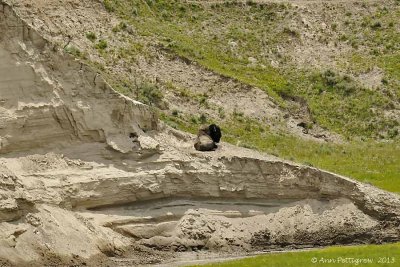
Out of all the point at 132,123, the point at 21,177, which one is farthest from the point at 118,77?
the point at 21,177

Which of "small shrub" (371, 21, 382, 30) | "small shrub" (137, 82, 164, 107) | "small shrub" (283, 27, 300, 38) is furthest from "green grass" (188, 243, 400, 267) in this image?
"small shrub" (371, 21, 382, 30)

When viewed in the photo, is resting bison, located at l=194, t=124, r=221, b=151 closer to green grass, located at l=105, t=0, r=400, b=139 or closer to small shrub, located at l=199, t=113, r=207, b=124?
small shrub, located at l=199, t=113, r=207, b=124

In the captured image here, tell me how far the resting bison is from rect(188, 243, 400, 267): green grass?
8908 mm

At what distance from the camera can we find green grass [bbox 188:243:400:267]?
32594 mm

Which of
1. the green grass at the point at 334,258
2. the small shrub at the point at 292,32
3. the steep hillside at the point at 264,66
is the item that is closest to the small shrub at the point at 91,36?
the steep hillside at the point at 264,66

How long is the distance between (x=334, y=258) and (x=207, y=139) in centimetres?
1264

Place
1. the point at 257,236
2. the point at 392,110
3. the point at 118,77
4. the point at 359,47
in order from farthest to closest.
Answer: the point at 359,47 < the point at 392,110 < the point at 118,77 < the point at 257,236

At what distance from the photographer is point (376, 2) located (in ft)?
290

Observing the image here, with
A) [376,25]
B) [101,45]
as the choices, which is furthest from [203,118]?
[376,25]

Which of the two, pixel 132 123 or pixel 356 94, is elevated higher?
pixel 132 123

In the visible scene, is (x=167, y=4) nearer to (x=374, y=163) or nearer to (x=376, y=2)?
(x=376, y=2)

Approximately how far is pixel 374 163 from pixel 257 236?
19.8 meters

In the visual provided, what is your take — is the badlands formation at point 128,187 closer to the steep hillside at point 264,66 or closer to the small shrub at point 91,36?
the steep hillside at point 264,66

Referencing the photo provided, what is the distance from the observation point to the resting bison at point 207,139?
4417 centimetres
